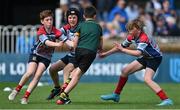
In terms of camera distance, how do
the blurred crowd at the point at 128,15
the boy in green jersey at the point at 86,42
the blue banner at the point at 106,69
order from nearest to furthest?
the boy in green jersey at the point at 86,42 → the blue banner at the point at 106,69 → the blurred crowd at the point at 128,15

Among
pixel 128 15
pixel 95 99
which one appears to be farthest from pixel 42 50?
pixel 128 15

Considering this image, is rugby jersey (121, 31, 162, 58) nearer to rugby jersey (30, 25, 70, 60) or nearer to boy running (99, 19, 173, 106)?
boy running (99, 19, 173, 106)

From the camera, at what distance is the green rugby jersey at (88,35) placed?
1552cm

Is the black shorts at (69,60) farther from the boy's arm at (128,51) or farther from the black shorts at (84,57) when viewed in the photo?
the boy's arm at (128,51)

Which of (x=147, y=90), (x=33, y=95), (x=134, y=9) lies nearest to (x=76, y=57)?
(x=33, y=95)

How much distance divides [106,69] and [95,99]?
24.8 feet

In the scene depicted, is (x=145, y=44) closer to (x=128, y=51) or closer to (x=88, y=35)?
(x=128, y=51)

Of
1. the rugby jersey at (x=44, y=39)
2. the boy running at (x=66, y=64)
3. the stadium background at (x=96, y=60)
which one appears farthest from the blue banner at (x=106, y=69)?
the rugby jersey at (x=44, y=39)

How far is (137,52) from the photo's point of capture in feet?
51.0

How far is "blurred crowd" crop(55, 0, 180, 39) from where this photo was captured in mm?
26906

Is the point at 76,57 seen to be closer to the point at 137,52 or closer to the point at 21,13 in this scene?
the point at 137,52

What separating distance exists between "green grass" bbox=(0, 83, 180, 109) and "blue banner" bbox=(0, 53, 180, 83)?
6.67 feet

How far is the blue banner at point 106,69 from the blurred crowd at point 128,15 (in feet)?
5.95

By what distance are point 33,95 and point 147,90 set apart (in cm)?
383
